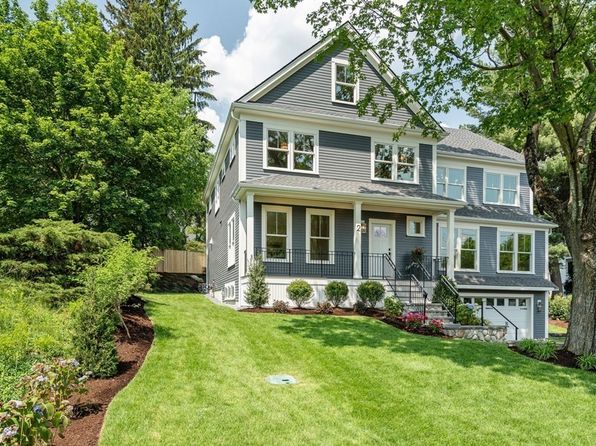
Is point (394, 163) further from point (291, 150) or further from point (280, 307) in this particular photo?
point (280, 307)

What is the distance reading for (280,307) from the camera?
12141 mm

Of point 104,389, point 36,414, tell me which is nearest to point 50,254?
point 104,389

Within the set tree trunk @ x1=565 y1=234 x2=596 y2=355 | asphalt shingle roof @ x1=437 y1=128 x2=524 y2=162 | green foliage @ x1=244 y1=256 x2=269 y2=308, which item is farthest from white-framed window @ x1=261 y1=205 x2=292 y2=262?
tree trunk @ x1=565 y1=234 x2=596 y2=355

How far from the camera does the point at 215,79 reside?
3256 cm

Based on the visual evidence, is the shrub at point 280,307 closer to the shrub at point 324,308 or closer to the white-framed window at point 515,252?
the shrub at point 324,308

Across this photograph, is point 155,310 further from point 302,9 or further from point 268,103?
point 302,9

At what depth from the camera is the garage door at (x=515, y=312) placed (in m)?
17.9

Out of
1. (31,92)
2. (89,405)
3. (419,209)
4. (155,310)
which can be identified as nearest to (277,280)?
(155,310)

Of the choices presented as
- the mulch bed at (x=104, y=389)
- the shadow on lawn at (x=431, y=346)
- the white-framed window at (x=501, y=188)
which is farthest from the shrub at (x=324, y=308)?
the white-framed window at (x=501, y=188)

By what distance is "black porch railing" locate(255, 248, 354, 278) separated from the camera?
13898 millimetres

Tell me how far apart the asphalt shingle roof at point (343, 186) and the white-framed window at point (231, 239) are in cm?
273

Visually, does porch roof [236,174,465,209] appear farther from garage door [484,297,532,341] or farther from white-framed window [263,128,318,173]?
garage door [484,297,532,341]

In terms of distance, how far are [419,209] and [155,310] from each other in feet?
32.1

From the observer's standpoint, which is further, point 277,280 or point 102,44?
point 102,44
